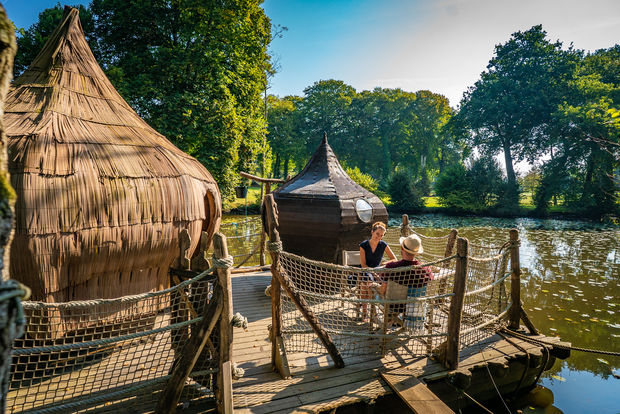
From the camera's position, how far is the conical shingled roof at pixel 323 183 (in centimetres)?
757

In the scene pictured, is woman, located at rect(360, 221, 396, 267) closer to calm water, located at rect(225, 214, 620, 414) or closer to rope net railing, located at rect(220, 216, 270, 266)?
calm water, located at rect(225, 214, 620, 414)

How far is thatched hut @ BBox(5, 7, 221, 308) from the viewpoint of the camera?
3.41 m

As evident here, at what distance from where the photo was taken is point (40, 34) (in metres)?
13.9

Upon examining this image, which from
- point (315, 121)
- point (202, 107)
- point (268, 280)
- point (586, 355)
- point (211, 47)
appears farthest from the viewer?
point (315, 121)

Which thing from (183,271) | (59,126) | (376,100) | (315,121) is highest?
(376,100)

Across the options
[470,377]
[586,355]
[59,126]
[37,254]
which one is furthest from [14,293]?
[586,355]

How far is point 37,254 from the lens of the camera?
3.34 m

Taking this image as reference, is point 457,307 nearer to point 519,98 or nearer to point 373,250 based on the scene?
point 373,250

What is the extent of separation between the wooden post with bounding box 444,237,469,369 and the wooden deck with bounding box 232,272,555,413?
0.17 m

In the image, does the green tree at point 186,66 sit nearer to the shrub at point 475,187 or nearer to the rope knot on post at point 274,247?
the rope knot on post at point 274,247

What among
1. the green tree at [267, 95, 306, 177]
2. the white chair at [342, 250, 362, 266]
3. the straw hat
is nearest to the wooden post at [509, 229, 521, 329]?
the straw hat

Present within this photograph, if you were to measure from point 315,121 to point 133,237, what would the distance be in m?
36.7

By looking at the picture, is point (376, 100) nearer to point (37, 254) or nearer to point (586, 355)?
point (586, 355)

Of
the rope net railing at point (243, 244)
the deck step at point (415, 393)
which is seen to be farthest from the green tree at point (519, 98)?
the deck step at point (415, 393)
